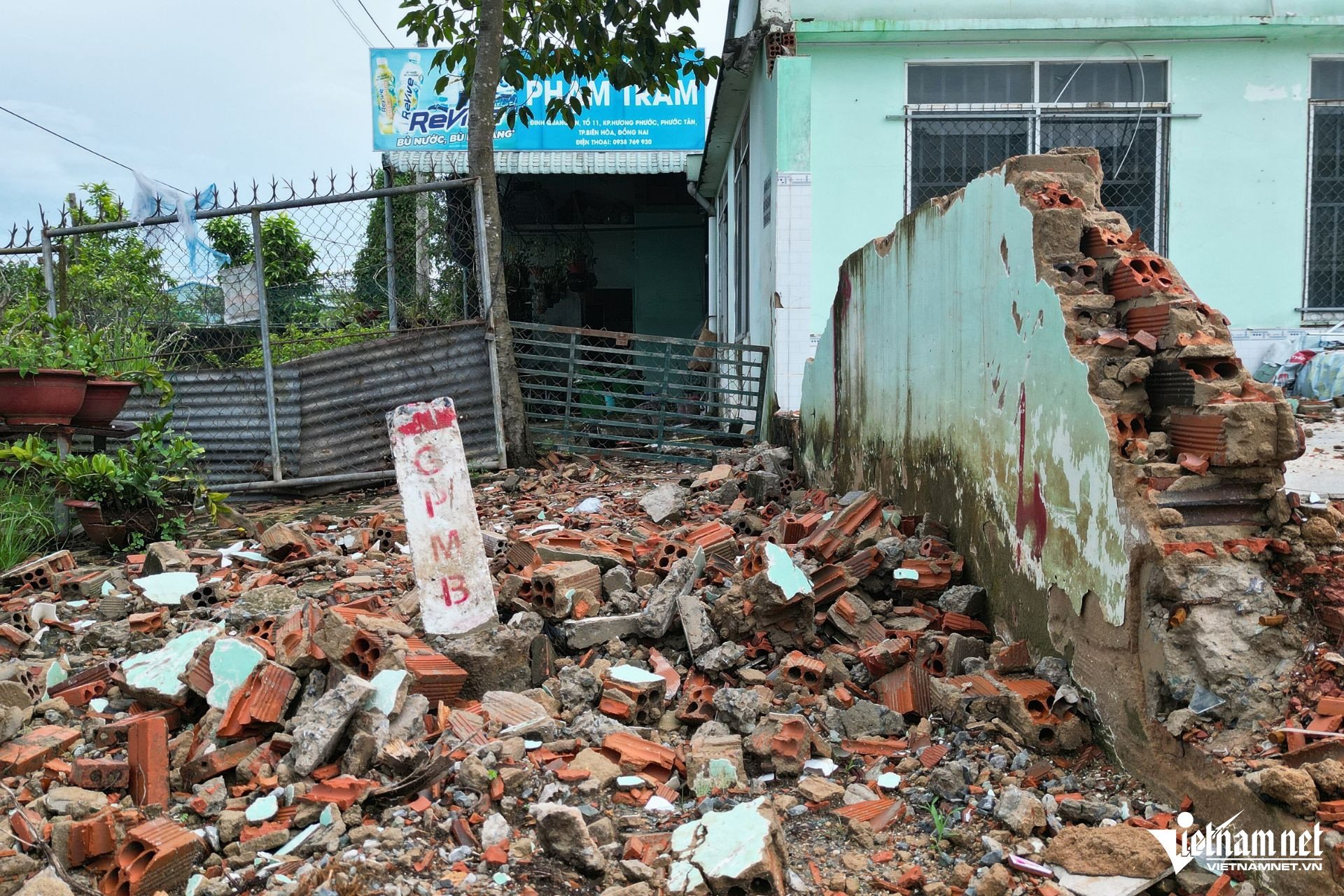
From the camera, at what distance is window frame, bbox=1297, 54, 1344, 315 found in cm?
829

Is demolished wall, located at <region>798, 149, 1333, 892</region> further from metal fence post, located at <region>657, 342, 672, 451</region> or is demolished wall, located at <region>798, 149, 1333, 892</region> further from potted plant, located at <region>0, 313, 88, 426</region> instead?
potted plant, located at <region>0, 313, 88, 426</region>

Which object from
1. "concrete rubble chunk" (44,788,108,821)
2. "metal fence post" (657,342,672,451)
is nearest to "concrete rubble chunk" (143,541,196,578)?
"concrete rubble chunk" (44,788,108,821)

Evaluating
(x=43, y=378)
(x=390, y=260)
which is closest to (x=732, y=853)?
(x=43, y=378)

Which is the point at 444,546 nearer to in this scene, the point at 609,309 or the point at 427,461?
the point at 427,461

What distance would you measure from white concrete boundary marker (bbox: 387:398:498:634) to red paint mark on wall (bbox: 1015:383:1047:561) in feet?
6.56

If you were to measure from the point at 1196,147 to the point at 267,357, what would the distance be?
7.80m

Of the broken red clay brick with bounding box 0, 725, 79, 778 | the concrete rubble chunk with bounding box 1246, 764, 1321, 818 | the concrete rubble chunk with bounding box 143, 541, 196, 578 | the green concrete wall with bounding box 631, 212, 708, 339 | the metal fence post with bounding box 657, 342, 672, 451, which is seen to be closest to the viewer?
the concrete rubble chunk with bounding box 1246, 764, 1321, 818

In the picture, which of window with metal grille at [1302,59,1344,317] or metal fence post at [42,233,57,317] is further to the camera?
window with metal grille at [1302,59,1344,317]

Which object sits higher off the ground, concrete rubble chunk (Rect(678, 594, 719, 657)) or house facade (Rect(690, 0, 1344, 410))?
house facade (Rect(690, 0, 1344, 410))

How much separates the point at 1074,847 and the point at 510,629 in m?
2.10

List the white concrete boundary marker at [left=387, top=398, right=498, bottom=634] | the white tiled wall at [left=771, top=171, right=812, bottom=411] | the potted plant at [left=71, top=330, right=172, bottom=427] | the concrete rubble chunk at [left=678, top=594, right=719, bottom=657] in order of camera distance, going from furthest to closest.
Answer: the white tiled wall at [left=771, top=171, right=812, bottom=411] → the potted plant at [left=71, top=330, right=172, bottom=427] → the concrete rubble chunk at [left=678, top=594, right=719, bottom=657] → the white concrete boundary marker at [left=387, top=398, right=498, bottom=634]

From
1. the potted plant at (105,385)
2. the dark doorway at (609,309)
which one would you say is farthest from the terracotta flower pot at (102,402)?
the dark doorway at (609,309)

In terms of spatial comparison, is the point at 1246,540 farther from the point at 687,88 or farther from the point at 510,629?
the point at 687,88

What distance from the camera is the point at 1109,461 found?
293 cm
